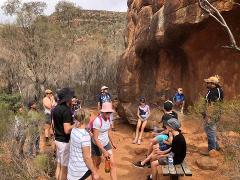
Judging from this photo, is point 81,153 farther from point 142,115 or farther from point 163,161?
point 142,115

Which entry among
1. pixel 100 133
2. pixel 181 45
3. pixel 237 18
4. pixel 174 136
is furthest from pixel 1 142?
pixel 237 18

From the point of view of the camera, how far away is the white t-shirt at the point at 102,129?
20.3 ft

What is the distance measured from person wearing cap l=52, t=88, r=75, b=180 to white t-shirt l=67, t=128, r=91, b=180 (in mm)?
496

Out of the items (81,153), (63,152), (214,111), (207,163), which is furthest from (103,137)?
(207,163)

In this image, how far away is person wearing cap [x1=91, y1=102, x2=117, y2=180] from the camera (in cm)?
615

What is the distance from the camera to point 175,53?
11914 millimetres

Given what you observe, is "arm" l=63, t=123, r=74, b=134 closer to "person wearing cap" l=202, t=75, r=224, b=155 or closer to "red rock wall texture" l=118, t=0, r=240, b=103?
"person wearing cap" l=202, t=75, r=224, b=155

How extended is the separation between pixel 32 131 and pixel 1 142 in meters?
0.73

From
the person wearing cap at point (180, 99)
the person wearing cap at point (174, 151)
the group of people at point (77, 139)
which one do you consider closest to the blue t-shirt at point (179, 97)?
the person wearing cap at point (180, 99)

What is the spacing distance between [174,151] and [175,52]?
5764mm

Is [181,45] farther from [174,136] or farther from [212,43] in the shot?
[174,136]

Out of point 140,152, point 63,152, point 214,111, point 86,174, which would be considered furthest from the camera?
point 140,152

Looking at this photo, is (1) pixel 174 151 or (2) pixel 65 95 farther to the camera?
(1) pixel 174 151

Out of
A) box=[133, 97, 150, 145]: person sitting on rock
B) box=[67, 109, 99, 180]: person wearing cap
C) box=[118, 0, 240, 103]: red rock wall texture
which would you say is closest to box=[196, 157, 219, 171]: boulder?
box=[133, 97, 150, 145]: person sitting on rock
